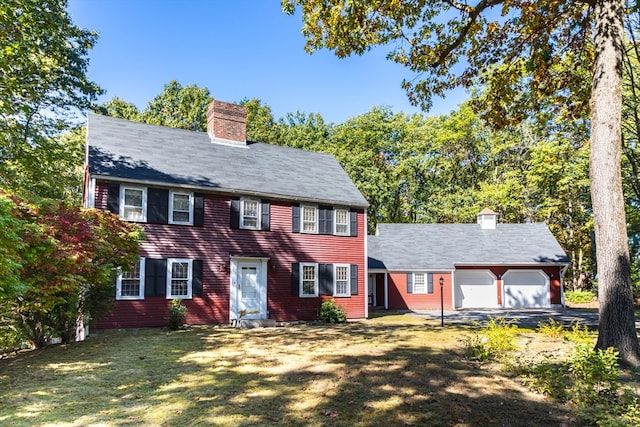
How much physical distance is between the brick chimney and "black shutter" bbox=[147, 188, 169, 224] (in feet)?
17.3

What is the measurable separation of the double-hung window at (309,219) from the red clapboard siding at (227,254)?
1.04 ft

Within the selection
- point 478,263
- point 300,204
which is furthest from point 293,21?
point 478,263

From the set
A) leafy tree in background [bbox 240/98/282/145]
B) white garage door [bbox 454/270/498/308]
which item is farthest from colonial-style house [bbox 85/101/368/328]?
leafy tree in background [bbox 240/98/282/145]

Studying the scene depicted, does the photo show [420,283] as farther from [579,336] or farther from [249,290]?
[579,336]

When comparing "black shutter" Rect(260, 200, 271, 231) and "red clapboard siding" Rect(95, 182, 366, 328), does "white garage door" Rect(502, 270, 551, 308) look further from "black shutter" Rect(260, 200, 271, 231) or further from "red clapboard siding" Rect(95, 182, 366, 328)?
"black shutter" Rect(260, 200, 271, 231)

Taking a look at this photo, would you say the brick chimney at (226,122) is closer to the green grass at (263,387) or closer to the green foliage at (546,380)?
the green grass at (263,387)

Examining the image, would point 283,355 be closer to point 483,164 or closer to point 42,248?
point 42,248

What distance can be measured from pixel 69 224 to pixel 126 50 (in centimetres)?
824

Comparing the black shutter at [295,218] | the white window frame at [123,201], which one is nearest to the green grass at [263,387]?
the white window frame at [123,201]

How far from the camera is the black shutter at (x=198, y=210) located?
54.2ft

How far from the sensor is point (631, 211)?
27109 millimetres

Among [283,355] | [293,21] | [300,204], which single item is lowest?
[283,355]

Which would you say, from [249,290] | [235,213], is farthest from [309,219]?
[249,290]

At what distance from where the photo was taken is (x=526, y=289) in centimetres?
2734
